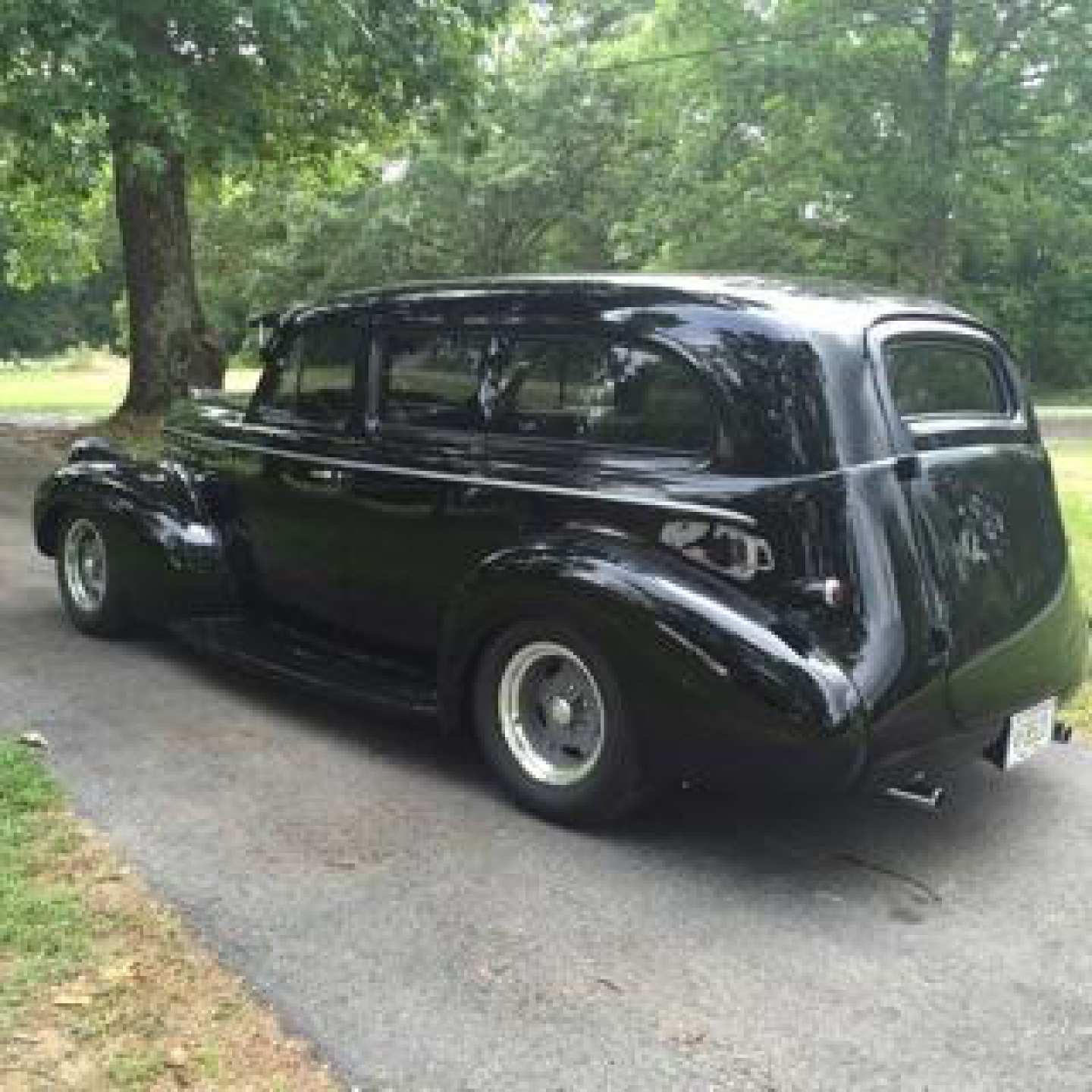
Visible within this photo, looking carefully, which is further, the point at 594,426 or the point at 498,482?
the point at 498,482

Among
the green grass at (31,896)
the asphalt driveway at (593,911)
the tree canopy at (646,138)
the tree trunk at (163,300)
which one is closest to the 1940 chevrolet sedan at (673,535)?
the asphalt driveway at (593,911)

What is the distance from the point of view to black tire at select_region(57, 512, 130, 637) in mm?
6637

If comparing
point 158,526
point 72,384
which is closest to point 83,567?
point 158,526

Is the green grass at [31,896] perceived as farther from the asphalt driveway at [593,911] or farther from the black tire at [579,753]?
the black tire at [579,753]

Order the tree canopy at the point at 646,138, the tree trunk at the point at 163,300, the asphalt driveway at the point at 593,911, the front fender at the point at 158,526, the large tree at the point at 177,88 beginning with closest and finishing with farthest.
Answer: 1. the asphalt driveway at the point at 593,911
2. the front fender at the point at 158,526
3. the large tree at the point at 177,88
4. the tree canopy at the point at 646,138
5. the tree trunk at the point at 163,300

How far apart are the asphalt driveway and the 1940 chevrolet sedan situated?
10.8 inches

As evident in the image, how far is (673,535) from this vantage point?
448 cm

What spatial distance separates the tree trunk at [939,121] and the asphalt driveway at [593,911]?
1720cm

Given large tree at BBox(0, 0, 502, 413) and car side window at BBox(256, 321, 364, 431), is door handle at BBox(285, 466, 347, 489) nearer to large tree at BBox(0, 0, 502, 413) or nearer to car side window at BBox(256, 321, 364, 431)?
car side window at BBox(256, 321, 364, 431)

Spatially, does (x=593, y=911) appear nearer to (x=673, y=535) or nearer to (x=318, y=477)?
(x=673, y=535)

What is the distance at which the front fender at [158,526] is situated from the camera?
6.23 metres

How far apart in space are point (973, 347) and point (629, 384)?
1.40 meters

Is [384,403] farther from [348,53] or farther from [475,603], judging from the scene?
[348,53]

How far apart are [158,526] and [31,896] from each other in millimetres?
2609
